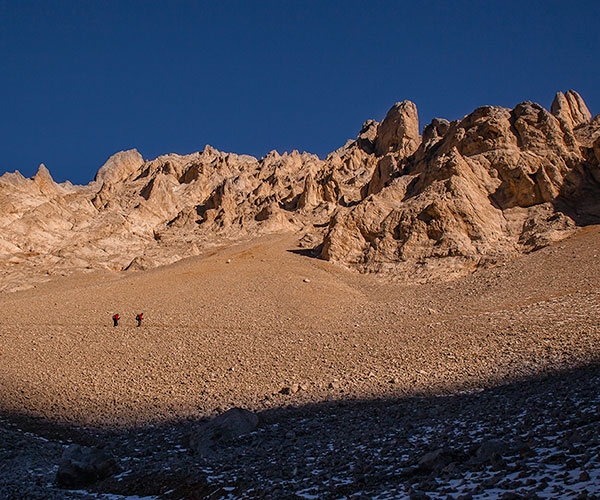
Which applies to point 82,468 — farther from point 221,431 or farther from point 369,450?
point 369,450

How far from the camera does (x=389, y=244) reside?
34688mm

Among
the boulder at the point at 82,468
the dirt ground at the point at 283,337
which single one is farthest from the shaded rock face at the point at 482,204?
the boulder at the point at 82,468

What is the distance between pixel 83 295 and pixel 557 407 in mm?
28305

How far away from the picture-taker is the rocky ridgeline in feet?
109

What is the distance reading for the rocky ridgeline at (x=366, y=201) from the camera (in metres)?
33.3

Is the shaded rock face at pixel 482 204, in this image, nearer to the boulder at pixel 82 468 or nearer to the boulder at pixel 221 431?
the boulder at pixel 221 431

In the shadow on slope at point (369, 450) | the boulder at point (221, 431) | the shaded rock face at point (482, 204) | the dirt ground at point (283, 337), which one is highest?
the shaded rock face at point (482, 204)

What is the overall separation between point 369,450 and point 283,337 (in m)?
11.9

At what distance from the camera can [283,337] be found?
21.3m

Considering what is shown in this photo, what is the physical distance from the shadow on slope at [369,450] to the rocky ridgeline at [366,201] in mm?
19169

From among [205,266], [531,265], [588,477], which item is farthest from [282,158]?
[588,477]

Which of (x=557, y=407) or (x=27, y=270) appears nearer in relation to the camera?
(x=557, y=407)

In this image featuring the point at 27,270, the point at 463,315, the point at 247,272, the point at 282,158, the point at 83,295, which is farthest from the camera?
the point at 282,158

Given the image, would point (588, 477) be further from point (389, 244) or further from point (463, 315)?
point (389, 244)
